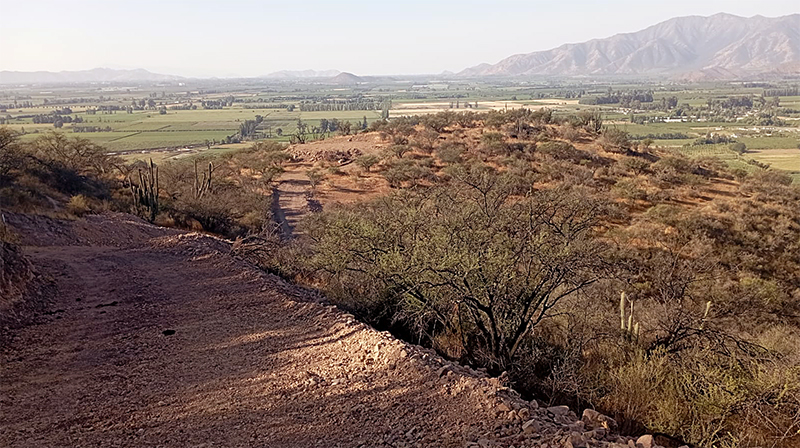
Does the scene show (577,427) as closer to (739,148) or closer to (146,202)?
(146,202)

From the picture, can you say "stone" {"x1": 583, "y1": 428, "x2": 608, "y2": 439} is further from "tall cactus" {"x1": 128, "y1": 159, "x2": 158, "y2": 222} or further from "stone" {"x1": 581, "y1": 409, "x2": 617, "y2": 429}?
"tall cactus" {"x1": 128, "y1": 159, "x2": 158, "y2": 222}

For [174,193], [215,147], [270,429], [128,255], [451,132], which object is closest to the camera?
[270,429]

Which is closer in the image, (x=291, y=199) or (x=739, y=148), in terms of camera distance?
(x=291, y=199)

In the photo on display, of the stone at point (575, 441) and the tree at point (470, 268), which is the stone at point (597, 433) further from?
the tree at point (470, 268)

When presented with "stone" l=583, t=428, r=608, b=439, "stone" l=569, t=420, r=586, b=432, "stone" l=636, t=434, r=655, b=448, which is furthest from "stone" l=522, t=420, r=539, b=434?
"stone" l=636, t=434, r=655, b=448

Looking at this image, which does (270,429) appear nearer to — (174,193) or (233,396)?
(233,396)

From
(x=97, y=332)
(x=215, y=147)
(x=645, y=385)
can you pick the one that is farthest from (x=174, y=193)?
(x=215, y=147)

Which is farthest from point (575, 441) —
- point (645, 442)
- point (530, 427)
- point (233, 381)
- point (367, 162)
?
point (367, 162)
